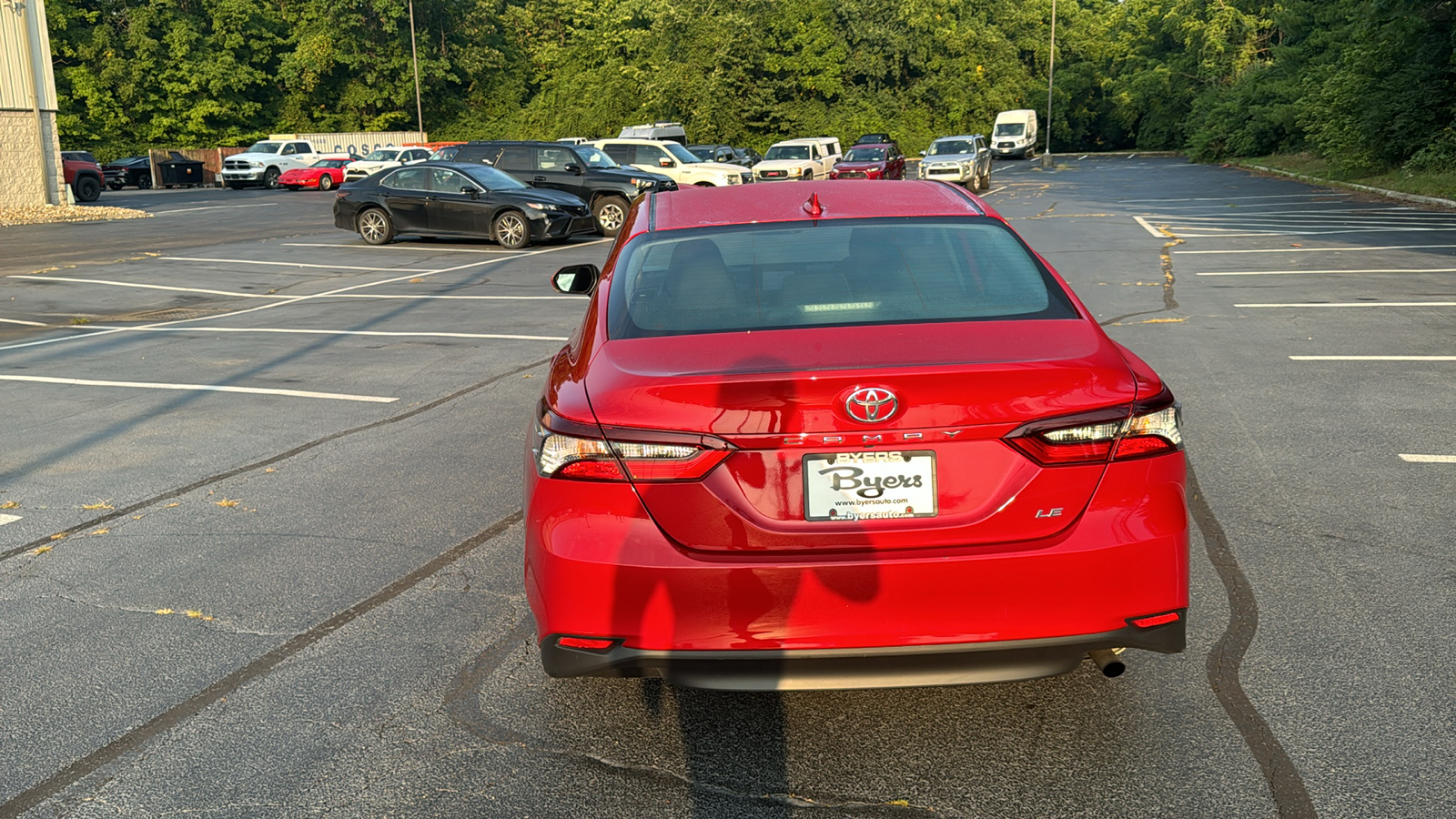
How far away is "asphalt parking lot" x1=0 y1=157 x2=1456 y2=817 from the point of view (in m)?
3.26

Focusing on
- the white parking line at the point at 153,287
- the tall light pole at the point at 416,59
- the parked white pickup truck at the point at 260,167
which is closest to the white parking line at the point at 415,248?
the white parking line at the point at 153,287

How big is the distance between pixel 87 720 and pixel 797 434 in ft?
7.79

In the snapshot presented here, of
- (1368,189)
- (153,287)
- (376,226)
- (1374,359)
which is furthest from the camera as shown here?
(1368,189)

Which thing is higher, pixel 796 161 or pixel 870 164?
pixel 796 161

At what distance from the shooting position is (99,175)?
1432 inches

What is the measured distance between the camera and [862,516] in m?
3.06

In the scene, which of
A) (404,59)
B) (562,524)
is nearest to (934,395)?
(562,524)

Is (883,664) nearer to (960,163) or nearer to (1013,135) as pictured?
(960,163)

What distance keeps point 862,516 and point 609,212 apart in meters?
21.7

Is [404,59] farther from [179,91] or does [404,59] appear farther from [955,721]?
[955,721]

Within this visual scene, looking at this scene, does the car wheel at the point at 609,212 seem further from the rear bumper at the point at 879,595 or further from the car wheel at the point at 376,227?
the rear bumper at the point at 879,595

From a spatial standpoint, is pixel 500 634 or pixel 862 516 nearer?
pixel 862 516

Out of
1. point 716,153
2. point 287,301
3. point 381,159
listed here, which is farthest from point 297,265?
point 381,159

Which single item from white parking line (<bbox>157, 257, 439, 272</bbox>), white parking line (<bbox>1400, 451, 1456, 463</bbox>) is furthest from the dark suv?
white parking line (<bbox>1400, 451, 1456, 463</bbox>)
